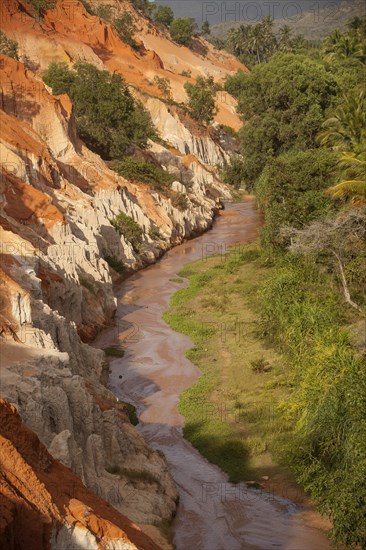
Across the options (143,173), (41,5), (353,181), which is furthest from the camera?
(41,5)

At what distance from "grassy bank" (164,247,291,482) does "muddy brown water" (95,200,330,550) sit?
0.42 meters

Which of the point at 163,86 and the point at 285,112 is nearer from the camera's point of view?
the point at 285,112

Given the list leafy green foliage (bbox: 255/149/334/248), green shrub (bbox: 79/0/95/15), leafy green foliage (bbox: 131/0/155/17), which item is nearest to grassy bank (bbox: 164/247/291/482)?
leafy green foliage (bbox: 255/149/334/248)

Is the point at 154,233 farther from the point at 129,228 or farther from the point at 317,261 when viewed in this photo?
the point at 317,261

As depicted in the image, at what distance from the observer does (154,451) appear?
59.6 ft

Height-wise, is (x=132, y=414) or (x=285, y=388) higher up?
(x=132, y=414)

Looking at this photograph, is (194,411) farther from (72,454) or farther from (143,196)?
(143,196)

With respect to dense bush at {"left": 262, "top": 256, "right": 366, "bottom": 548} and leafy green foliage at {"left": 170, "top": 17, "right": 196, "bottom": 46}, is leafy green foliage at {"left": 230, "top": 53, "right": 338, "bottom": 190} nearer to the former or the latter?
dense bush at {"left": 262, "top": 256, "right": 366, "bottom": 548}

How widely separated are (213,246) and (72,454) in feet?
118

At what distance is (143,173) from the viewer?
5250 centimetres

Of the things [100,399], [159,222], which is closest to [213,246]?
[159,222]

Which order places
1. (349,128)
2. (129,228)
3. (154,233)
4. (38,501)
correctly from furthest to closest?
(154,233) → (129,228) → (349,128) → (38,501)

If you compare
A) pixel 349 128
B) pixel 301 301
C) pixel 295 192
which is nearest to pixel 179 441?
pixel 301 301

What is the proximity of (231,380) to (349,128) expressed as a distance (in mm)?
19910
